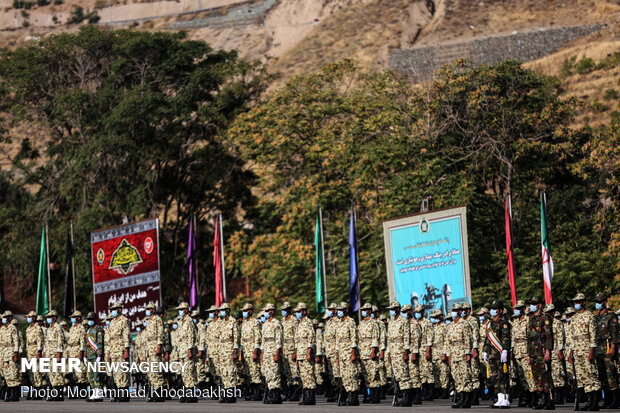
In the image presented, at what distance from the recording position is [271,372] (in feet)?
59.3

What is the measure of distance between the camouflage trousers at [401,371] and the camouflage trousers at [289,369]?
218 centimetres

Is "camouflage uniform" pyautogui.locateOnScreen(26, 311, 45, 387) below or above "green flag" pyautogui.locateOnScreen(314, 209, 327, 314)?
below

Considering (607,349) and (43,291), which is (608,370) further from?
(43,291)

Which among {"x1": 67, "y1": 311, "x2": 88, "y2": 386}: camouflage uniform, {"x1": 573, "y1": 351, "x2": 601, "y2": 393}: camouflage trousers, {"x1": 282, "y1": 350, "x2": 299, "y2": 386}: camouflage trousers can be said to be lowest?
{"x1": 573, "y1": 351, "x2": 601, "y2": 393}: camouflage trousers

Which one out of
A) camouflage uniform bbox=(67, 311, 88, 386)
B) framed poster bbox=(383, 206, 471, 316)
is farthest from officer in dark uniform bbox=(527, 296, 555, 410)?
camouflage uniform bbox=(67, 311, 88, 386)

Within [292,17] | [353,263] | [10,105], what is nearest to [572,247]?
[353,263]

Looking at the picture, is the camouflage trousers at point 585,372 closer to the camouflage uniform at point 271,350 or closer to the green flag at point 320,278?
the camouflage uniform at point 271,350

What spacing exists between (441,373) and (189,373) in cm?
473

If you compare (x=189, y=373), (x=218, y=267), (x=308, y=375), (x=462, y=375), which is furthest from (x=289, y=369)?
(x=218, y=267)

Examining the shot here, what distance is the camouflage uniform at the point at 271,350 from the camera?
18.0 meters

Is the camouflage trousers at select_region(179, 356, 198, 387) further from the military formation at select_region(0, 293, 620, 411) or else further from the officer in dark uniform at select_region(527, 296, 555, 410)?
the officer in dark uniform at select_region(527, 296, 555, 410)

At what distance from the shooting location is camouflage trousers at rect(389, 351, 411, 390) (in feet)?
56.2

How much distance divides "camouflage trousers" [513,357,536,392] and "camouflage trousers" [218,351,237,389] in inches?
199

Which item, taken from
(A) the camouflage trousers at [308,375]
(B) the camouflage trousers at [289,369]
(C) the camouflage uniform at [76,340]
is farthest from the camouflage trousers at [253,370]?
(C) the camouflage uniform at [76,340]
